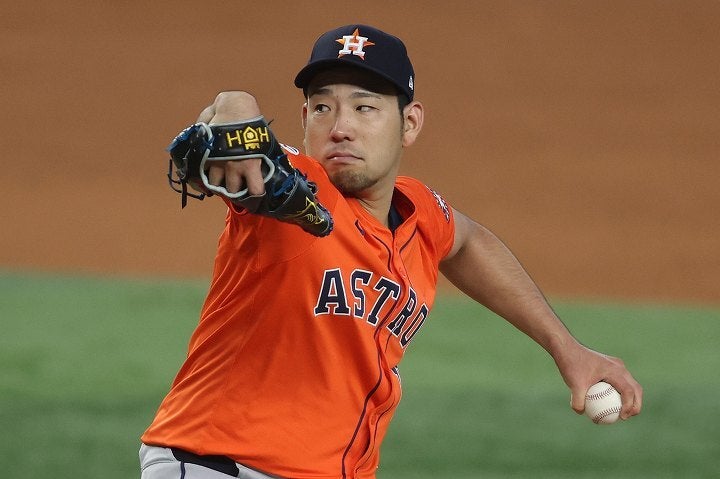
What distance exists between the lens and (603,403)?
4.21 metres

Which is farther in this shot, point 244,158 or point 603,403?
point 603,403

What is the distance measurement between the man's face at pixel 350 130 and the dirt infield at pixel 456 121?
28.2 feet

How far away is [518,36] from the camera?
16609 mm

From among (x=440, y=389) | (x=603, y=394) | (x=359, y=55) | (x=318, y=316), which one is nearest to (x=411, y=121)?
(x=359, y=55)

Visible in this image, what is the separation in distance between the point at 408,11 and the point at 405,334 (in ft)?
44.3

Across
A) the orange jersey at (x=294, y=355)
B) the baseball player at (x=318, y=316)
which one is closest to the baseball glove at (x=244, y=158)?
the baseball player at (x=318, y=316)

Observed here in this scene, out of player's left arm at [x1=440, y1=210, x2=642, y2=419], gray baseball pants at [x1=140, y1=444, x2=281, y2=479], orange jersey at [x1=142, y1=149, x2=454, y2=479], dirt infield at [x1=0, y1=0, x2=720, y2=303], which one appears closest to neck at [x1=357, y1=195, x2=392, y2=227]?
orange jersey at [x1=142, y1=149, x2=454, y2=479]

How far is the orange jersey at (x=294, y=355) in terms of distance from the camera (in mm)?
3576

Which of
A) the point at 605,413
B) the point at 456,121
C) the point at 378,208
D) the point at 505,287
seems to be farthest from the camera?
the point at 456,121

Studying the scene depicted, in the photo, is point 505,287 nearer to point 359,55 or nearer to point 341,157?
point 341,157

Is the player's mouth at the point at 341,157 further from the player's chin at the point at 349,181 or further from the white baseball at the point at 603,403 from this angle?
the white baseball at the point at 603,403

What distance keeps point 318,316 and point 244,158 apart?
3.22ft

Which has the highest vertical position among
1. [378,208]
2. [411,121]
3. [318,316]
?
[411,121]

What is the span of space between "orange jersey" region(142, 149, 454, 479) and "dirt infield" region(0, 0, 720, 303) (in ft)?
28.5
